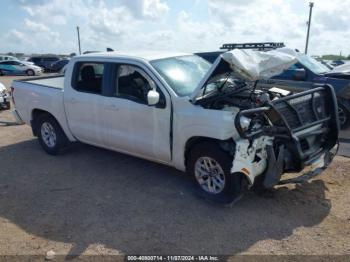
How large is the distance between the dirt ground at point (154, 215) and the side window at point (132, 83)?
124cm

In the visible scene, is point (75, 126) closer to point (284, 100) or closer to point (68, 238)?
point (68, 238)

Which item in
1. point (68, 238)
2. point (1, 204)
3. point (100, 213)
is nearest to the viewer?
point (68, 238)

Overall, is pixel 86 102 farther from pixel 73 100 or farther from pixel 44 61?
pixel 44 61

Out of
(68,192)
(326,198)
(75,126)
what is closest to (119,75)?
(75,126)

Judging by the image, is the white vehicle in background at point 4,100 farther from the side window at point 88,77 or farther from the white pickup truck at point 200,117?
the side window at point 88,77

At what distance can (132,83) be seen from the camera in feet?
18.2

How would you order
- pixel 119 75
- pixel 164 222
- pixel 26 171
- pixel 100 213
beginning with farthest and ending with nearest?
pixel 26 171
pixel 119 75
pixel 100 213
pixel 164 222

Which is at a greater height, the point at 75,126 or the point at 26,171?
the point at 75,126

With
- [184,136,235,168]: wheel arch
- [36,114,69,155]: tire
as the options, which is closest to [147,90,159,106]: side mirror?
[184,136,235,168]: wheel arch

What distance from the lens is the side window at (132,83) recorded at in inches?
210

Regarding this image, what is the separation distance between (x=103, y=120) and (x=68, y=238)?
7.20 feet

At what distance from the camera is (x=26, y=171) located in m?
6.29

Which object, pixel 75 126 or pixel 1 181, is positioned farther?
pixel 75 126

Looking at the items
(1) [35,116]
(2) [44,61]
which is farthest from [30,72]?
(1) [35,116]
